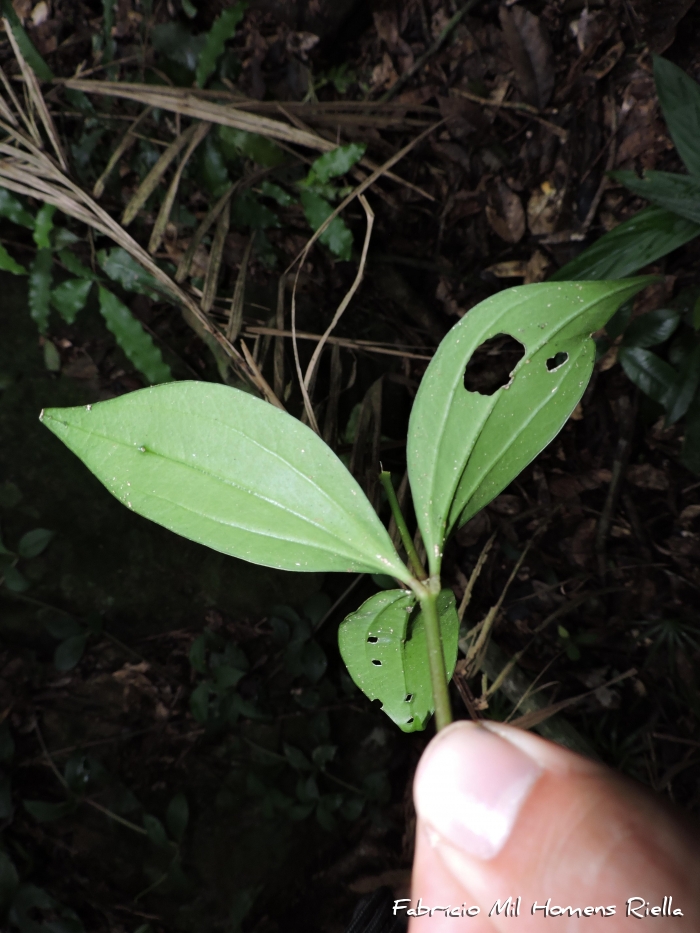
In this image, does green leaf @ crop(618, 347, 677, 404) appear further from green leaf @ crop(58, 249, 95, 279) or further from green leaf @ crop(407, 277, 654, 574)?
green leaf @ crop(58, 249, 95, 279)

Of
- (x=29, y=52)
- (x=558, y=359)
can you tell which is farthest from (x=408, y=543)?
(x=29, y=52)

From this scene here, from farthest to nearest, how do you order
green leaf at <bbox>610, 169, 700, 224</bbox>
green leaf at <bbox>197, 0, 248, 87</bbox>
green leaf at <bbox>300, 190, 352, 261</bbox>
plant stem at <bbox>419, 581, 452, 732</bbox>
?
green leaf at <bbox>197, 0, 248, 87</bbox>, green leaf at <bbox>300, 190, 352, 261</bbox>, green leaf at <bbox>610, 169, 700, 224</bbox>, plant stem at <bbox>419, 581, 452, 732</bbox>

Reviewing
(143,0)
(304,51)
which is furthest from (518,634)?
(143,0)

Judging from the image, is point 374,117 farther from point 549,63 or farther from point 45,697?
point 45,697

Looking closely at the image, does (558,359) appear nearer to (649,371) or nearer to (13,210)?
(649,371)

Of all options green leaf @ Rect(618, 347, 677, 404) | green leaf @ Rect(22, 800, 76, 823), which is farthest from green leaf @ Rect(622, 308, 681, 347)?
green leaf @ Rect(22, 800, 76, 823)

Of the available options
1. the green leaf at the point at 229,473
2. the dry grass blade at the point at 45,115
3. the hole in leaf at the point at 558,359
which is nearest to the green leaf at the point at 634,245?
the hole in leaf at the point at 558,359
